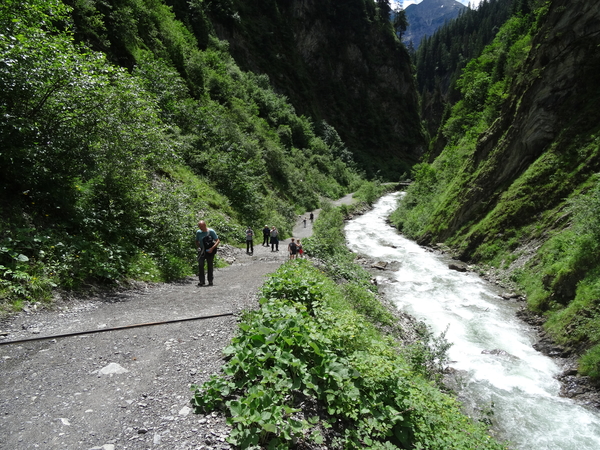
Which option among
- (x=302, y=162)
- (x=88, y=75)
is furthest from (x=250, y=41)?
(x=88, y=75)

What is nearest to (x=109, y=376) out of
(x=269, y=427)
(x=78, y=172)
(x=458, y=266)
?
(x=269, y=427)

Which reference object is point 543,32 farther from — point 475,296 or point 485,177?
point 475,296

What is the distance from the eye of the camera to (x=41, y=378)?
4.64m

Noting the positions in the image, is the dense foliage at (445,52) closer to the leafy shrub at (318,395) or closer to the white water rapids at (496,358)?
the white water rapids at (496,358)

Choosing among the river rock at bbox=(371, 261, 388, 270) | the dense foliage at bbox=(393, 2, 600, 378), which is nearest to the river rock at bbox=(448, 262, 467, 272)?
the dense foliage at bbox=(393, 2, 600, 378)

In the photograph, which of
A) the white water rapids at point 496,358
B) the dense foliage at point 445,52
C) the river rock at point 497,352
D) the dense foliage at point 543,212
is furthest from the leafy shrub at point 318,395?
A: the dense foliage at point 445,52

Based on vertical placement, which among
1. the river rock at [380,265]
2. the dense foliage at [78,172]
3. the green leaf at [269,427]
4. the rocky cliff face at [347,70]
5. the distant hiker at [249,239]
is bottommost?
the river rock at [380,265]

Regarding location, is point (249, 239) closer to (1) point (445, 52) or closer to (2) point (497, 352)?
(2) point (497, 352)

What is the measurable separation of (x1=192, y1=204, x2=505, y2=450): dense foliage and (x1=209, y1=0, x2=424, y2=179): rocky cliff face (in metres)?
69.7

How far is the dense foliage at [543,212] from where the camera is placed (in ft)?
39.7

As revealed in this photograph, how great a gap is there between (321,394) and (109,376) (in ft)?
10.7

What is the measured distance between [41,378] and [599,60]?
27.9 meters

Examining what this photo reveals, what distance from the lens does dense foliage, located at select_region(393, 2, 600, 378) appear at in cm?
1209

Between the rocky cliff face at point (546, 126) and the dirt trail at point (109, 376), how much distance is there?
19.1 m
